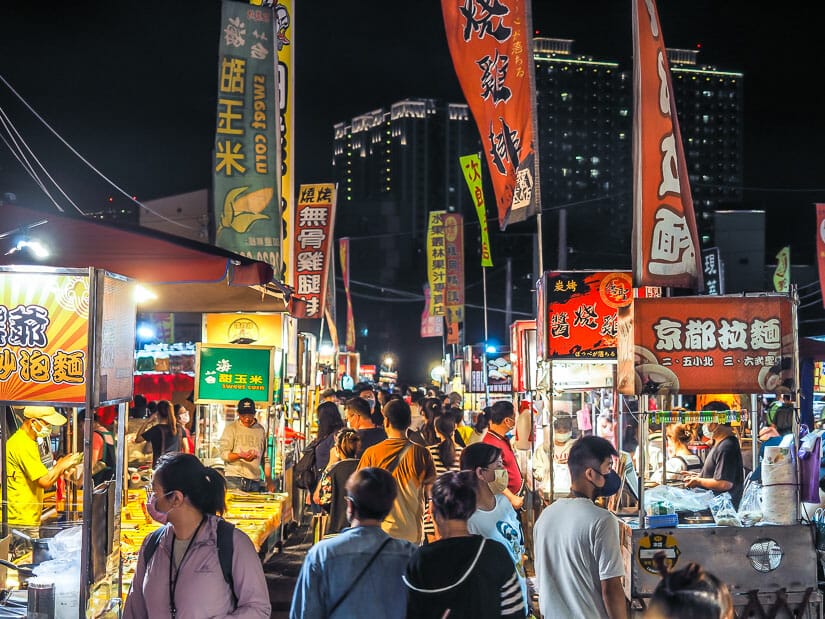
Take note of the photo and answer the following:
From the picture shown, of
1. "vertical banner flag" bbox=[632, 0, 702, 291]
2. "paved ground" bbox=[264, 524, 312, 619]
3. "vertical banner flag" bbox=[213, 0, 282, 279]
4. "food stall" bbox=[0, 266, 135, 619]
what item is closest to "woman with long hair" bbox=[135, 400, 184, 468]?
"paved ground" bbox=[264, 524, 312, 619]

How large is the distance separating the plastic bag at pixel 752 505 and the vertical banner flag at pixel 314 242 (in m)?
12.8

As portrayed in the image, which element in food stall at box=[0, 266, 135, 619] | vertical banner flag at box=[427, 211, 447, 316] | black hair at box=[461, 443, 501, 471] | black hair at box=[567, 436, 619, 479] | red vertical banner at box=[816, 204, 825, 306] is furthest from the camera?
vertical banner flag at box=[427, 211, 447, 316]

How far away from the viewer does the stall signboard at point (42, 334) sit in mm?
→ 4789

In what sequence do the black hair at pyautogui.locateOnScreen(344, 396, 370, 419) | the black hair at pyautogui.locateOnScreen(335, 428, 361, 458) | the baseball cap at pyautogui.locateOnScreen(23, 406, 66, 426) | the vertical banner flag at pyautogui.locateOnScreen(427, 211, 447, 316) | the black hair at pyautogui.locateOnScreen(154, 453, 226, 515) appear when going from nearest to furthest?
the black hair at pyautogui.locateOnScreen(154, 453, 226, 515) < the baseball cap at pyautogui.locateOnScreen(23, 406, 66, 426) < the black hair at pyautogui.locateOnScreen(335, 428, 361, 458) < the black hair at pyautogui.locateOnScreen(344, 396, 370, 419) < the vertical banner flag at pyautogui.locateOnScreen(427, 211, 447, 316)

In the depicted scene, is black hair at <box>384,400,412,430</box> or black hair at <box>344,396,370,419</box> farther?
black hair at <box>344,396,370,419</box>

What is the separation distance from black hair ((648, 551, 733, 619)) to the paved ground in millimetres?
6738

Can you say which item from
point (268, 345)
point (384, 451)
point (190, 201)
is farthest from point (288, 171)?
point (190, 201)

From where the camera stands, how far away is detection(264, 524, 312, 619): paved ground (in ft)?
29.8

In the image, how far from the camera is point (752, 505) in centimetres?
670

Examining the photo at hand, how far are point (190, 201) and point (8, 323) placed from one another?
40.4m

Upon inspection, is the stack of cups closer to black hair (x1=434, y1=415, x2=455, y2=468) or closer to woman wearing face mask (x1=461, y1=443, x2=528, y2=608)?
woman wearing face mask (x1=461, y1=443, x2=528, y2=608)

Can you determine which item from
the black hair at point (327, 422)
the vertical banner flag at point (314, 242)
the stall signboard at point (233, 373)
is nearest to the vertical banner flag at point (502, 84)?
the black hair at point (327, 422)

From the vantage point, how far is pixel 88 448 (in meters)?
4.61

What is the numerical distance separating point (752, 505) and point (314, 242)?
43.6 ft
